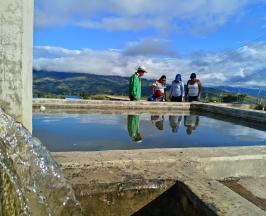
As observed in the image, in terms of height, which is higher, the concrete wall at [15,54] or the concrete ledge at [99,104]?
the concrete wall at [15,54]

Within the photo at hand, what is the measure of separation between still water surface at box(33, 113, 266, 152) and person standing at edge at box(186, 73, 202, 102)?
169 inches

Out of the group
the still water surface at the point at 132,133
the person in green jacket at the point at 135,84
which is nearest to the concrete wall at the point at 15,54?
the still water surface at the point at 132,133

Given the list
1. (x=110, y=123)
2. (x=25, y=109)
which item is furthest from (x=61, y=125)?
(x=25, y=109)

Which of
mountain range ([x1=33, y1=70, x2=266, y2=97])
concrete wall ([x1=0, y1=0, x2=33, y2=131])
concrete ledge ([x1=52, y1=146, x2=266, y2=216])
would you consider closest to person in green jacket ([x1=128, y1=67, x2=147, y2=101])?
mountain range ([x1=33, y1=70, x2=266, y2=97])

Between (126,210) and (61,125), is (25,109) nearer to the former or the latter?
(126,210)

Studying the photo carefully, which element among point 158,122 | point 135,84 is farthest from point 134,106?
point 158,122

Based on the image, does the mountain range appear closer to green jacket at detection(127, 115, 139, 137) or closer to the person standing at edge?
the person standing at edge

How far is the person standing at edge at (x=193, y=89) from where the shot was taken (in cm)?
1395

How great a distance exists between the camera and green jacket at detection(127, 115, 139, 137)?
7.34m

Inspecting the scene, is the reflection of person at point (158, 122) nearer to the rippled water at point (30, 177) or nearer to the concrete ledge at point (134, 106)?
the concrete ledge at point (134, 106)

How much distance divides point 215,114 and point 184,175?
28.5 ft

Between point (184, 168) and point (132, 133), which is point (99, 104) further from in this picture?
point (184, 168)

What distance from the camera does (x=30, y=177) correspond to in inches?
116

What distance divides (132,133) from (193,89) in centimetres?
748
